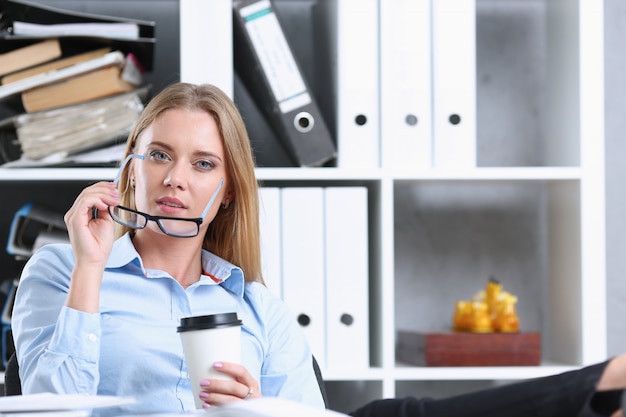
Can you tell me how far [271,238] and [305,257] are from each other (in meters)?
0.09

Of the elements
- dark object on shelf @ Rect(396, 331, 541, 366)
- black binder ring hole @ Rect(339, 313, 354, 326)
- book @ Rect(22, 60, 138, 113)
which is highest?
book @ Rect(22, 60, 138, 113)

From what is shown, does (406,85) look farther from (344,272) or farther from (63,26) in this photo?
(63,26)

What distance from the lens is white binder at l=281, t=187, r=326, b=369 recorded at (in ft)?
6.15

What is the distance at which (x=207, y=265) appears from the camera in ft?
5.27

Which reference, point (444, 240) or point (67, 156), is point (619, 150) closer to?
point (444, 240)

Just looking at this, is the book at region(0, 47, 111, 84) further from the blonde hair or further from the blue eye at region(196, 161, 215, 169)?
the blue eye at region(196, 161, 215, 169)

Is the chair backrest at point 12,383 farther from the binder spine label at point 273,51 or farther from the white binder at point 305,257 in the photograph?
the binder spine label at point 273,51

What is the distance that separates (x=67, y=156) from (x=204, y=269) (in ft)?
1.55

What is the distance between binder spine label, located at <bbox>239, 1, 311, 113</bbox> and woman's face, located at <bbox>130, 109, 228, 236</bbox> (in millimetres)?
385

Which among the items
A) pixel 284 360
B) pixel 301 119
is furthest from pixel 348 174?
pixel 284 360

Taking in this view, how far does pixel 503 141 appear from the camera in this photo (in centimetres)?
230

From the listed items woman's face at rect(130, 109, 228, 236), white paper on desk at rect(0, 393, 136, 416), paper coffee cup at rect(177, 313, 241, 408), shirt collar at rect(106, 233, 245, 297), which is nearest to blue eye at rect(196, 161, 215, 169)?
A: woman's face at rect(130, 109, 228, 236)

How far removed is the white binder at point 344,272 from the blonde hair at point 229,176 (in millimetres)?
284

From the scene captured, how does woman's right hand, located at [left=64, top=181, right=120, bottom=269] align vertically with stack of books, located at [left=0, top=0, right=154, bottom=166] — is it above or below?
below
